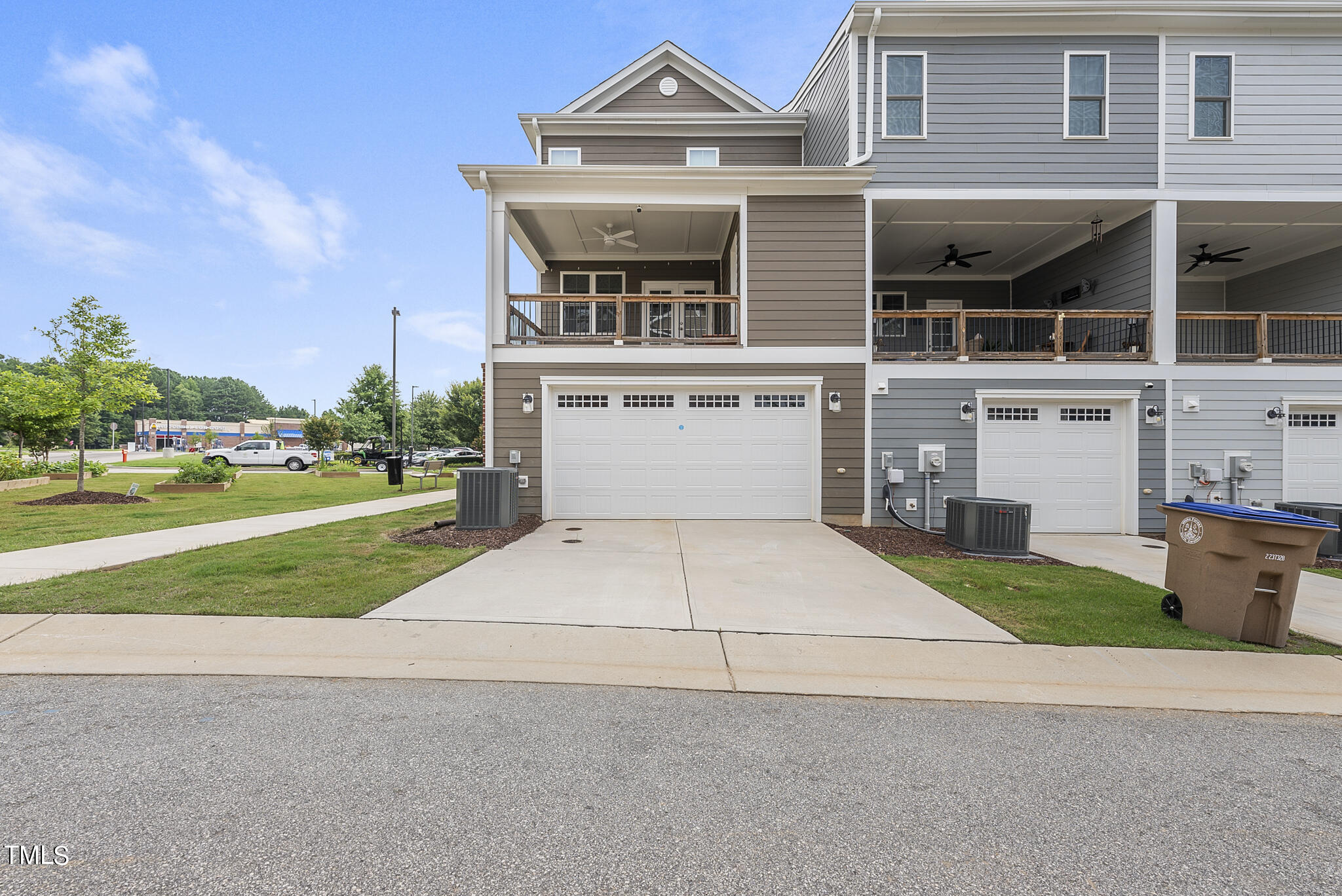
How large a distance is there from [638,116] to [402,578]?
1211cm

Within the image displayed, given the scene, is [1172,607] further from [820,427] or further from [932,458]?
[820,427]

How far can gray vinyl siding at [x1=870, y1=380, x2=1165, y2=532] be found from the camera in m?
9.78

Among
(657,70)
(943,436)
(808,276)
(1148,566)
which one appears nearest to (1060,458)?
(943,436)

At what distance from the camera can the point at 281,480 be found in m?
19.5

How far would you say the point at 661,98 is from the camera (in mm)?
13586

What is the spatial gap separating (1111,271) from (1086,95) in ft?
10.7

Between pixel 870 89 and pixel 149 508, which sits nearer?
pixel 870 89

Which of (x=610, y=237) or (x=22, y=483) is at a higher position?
(x=610, y=237)

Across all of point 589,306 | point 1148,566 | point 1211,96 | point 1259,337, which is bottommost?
point 1148,566

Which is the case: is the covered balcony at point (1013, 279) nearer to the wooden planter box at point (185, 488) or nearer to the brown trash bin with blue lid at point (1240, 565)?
the brown trash bin with blue lid at point (1240, 565)

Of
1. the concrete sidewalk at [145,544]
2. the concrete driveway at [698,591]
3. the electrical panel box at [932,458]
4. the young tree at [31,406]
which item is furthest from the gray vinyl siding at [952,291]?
the young tree at [31,406]

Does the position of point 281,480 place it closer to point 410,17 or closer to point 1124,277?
point 410,17

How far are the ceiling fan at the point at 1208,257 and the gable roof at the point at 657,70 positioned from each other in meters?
9.98

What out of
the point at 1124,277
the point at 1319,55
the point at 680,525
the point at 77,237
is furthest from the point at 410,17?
the point at 77,237
